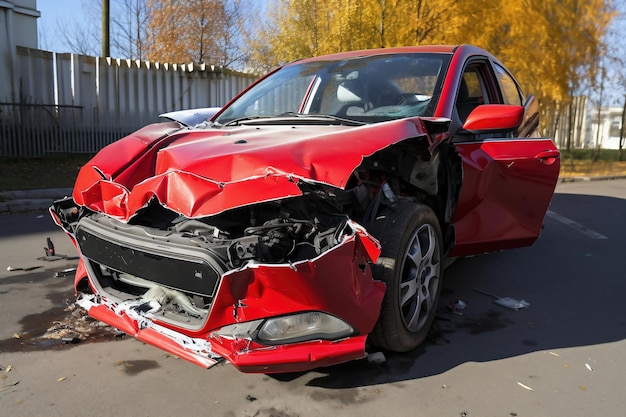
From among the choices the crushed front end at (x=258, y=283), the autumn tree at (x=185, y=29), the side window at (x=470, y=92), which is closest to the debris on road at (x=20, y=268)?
the crushed front end at (x=258, y=283)

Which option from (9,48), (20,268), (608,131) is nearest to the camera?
(20,268)

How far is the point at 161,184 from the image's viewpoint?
2543mm

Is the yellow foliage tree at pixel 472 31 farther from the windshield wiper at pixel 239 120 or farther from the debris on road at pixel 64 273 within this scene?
the debris on road at pixel 64 273

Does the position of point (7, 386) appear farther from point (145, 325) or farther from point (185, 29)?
point (185, 29)

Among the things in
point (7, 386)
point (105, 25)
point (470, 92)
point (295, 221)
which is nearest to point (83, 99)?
point (105, 25)

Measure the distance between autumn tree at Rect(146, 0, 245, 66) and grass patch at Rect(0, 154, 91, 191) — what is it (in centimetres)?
1147

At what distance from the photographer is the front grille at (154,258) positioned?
7.72 ft

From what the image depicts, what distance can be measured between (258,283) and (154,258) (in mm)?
583

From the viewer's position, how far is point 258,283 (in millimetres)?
2316

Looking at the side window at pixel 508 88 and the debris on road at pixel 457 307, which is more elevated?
the side window at pixel 508 88

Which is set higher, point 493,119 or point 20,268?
point 493,119

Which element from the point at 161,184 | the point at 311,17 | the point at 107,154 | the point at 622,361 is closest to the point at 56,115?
the point at 311,17

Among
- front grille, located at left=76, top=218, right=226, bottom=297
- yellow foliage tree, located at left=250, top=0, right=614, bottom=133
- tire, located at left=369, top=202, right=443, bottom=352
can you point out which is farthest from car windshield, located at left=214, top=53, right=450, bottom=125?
yellow foliage tree, located at left=250, top=0, right=614, bottom=133

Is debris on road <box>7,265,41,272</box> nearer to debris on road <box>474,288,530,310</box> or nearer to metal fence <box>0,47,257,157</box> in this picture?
debris on road <box>474,288,530,310</box>
